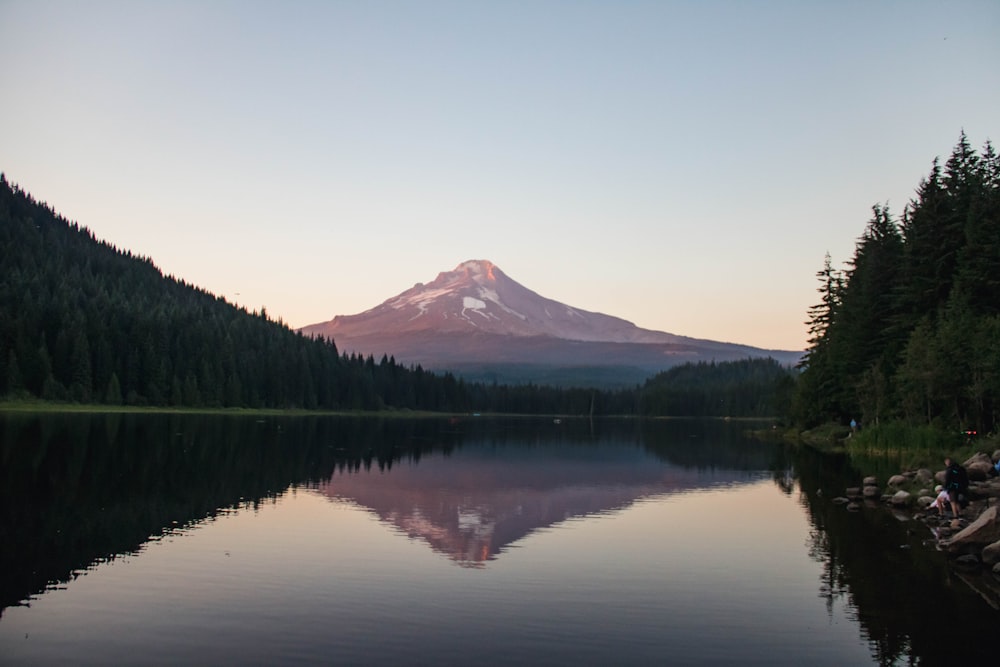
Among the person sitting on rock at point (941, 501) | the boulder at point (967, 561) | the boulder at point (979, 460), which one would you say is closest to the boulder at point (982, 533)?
the boulder at point (967, 561)

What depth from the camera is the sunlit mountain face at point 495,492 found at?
105ft

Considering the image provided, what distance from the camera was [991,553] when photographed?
83.3ft

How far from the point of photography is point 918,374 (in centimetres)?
5847

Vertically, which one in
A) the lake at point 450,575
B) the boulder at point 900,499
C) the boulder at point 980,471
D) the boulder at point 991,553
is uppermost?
the boulder at point 980,471

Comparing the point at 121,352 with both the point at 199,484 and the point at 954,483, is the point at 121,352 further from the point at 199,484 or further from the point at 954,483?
the point at 954,483

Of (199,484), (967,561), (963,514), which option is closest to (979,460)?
(963,514)

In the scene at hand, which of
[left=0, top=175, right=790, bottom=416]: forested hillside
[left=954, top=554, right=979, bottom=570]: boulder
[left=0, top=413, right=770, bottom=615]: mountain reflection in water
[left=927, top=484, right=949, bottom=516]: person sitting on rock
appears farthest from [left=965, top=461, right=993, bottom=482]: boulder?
[left=0, top=175, right=790, bottom=416]: forested hillside

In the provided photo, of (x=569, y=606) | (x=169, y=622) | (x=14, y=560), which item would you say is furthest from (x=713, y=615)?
(x=14, y=560)

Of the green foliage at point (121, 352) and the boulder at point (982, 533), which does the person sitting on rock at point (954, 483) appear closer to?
the boulder at point (982, 533)

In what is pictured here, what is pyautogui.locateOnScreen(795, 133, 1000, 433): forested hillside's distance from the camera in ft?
186

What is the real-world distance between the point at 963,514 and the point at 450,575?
20953 mm

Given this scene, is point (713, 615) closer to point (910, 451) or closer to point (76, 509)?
point (76, 509)

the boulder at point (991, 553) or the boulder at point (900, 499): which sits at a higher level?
the boulder at point (900, 499)

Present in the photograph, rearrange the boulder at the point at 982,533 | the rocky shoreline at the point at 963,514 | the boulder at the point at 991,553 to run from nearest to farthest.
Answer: the rocky shoreline at the point at 963,514 → the boulder at the point at 991,553 → the boulder at the point at 982,533
